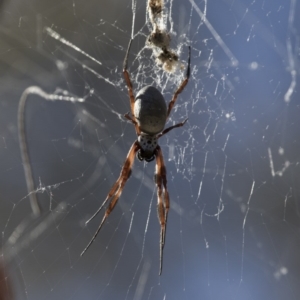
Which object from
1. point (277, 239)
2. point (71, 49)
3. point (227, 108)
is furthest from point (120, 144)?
point (277, 239)

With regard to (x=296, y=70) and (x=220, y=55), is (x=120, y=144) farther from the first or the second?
(x=296, y=70)

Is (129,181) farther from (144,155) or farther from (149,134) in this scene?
(149,134)

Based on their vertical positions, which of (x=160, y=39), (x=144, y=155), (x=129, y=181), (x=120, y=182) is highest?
(x=129, y=181)

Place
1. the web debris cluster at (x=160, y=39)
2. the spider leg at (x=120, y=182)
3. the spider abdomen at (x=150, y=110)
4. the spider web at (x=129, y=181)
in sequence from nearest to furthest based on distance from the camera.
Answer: the spider abdomen at (x=150, y=110)
the spider leg at (x=120, y=182)
the web debris cluster at (x=160, y=39)
the spider web at (x=129, y=181)

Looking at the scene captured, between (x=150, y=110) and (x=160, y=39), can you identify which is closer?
(x=150, y=110)

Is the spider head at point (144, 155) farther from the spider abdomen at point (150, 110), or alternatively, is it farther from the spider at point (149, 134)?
the spider abdomen at point (150, 110)

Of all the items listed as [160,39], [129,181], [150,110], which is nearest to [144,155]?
[150,110]

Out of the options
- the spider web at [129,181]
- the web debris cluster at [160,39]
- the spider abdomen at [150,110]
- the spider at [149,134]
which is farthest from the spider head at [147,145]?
the spider web at [129,181]
